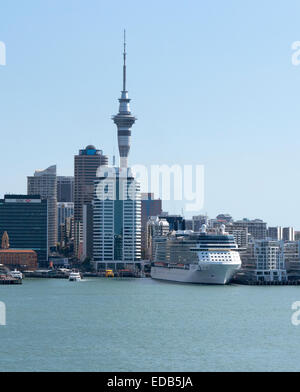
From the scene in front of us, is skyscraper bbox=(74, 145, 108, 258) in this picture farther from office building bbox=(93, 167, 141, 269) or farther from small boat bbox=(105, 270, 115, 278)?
small boat bbox=(105, 270, 115, 278)

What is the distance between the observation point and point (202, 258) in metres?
74.2

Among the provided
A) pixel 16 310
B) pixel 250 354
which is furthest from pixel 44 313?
pixel 250 354

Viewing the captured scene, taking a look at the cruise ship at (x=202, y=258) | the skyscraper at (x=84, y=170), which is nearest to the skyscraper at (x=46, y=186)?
the skyscraper at (x=84, y=170)

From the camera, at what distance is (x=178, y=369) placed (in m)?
24.9

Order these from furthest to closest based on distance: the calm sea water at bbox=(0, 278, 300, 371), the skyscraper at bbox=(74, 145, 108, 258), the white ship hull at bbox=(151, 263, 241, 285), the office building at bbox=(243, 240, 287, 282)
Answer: the skyscraper at bbox=(74, 145, 108, 258), the office building at bbox=(243, 240, 287, 282), the white ship hull at bbox=(151, 263, 241, 285), the calm sea water at bbox=(0, 278, 300, 371)

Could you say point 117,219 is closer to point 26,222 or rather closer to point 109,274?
point 26,222

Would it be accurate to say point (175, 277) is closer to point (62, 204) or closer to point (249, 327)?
point (249, 327)

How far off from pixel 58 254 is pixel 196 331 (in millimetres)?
98493

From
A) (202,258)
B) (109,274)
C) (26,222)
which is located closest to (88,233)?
(26,222)

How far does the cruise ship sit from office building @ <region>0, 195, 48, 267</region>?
114 ft

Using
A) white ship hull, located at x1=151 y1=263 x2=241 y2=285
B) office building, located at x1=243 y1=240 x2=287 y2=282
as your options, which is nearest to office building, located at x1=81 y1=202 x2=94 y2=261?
office building, located at x1=243 y1=240 x2=287 y2=282

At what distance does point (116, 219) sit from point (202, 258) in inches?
1534

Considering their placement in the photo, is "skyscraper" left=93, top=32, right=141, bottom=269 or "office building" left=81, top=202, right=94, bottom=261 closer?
"skyscraper" left=93, top=32, right=141, bottom=269

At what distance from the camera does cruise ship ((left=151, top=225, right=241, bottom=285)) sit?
73.6 meters
